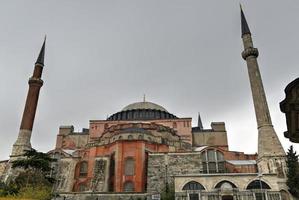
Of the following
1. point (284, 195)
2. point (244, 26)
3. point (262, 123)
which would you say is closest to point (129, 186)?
point (284, 195)

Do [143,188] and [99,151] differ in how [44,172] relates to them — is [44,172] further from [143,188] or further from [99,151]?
[143,188]

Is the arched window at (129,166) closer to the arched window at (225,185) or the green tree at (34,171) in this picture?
the green tree at (34,171)

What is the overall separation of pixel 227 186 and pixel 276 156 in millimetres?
5612

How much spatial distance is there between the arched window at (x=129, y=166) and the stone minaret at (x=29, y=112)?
12857 mm

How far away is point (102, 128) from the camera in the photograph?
40.1 m

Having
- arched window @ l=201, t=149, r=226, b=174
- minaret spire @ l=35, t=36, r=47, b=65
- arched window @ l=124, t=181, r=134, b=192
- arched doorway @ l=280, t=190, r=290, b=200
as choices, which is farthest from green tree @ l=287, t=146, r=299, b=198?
minaret spire @ l=35, t=36, r=47, b=65

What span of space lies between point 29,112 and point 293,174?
95.1 feet

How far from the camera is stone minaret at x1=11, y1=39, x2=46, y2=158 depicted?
3119 centimetres

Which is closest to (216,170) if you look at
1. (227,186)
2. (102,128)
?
(227,186)

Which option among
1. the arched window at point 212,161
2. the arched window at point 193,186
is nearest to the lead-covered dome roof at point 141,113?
the arched window at point 212,161

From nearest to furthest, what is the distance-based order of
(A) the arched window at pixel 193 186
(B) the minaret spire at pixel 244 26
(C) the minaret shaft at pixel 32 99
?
1. (A) the arched window at pixel 193 186
2. (B) the minaret spire at pixel 244 26
3. (C) the minaret shaft at pixel 32 99

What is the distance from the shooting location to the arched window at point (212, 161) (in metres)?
27.3

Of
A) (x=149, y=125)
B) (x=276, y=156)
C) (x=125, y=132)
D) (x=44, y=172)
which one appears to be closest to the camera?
(x=276, y=156)

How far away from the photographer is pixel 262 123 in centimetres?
2631
